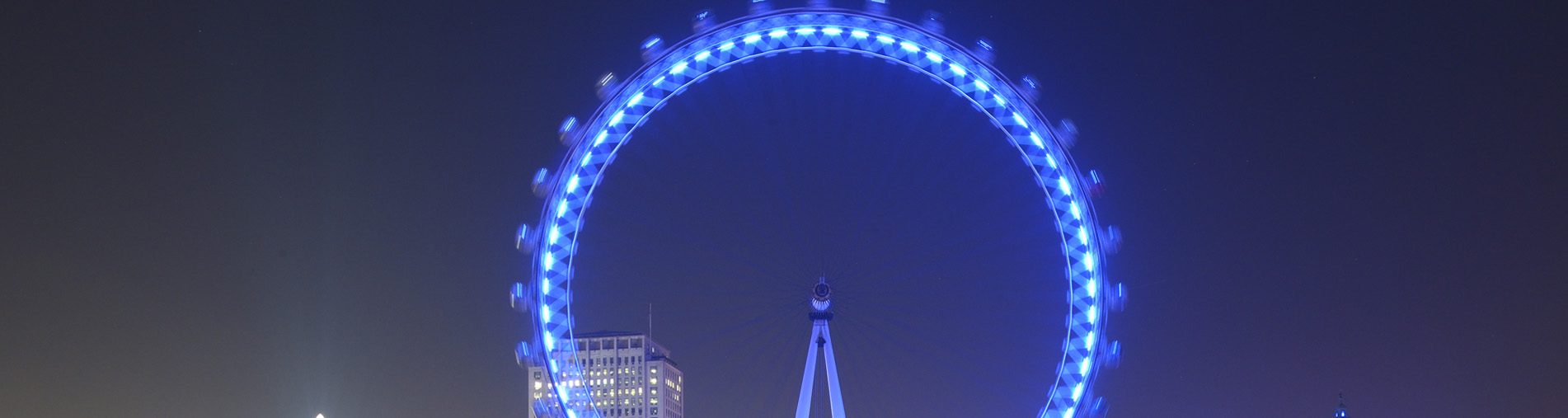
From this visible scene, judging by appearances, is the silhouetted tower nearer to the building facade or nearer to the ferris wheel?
the ferris wheel

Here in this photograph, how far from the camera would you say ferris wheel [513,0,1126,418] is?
33.0m

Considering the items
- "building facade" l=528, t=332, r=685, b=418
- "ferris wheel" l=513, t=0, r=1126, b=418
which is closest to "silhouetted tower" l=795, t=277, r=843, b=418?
"ferris wheel" l=513, t=0, r=1126, b=418

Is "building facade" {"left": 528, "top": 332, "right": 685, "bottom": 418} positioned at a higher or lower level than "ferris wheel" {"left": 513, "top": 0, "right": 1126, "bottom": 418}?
higher

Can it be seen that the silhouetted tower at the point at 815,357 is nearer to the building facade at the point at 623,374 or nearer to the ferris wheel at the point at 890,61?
the ferris wheel at the point at 890,61

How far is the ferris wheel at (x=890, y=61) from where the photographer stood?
3300 centimetres

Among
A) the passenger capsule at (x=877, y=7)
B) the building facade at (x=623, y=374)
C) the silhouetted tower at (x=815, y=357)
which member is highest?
the building facade at (x=623, y=374)

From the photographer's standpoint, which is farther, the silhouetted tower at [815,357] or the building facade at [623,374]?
the building facade at [623,374]

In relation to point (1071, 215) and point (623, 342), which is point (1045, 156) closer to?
point (1071, 215)

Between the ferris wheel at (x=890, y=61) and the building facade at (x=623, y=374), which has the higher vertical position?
the building facade at (x=623, y=374)

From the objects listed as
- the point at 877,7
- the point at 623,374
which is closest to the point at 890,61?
the point at 877,7

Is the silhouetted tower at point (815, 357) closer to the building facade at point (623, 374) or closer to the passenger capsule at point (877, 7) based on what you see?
the passenger capsule at point (877, 7)

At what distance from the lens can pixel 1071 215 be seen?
33.4 meters

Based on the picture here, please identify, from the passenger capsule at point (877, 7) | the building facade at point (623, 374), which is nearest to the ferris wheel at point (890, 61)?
the passenger capsule at point (877, 7)

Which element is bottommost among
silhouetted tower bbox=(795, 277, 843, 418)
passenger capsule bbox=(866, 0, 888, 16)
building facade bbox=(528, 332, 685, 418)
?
silhouetted tower bbox=(795, 277, 843, 418)
